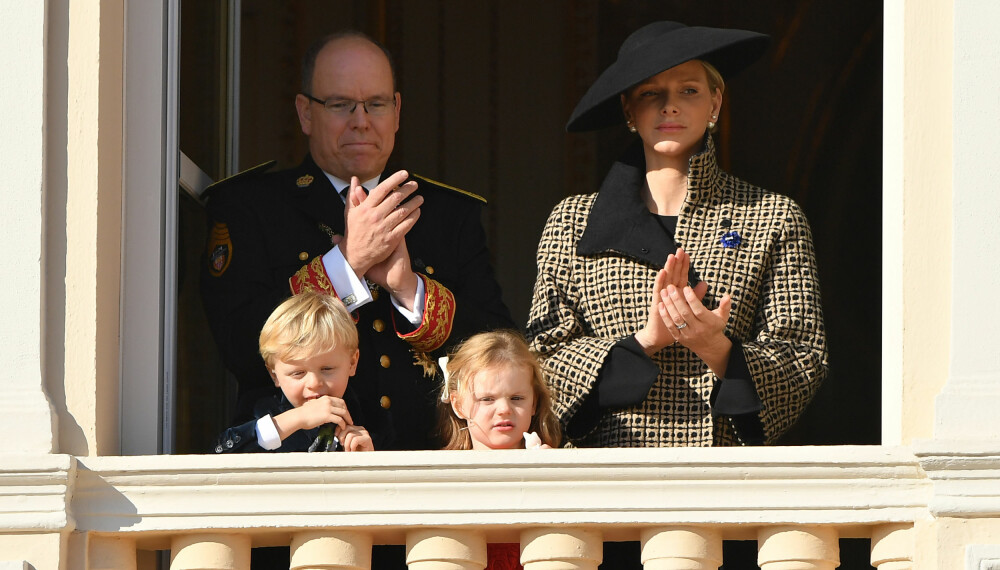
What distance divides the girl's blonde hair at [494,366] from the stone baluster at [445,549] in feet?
1.31

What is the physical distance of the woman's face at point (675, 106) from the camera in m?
4.56

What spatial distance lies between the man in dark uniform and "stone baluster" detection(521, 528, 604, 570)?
2.04 feet

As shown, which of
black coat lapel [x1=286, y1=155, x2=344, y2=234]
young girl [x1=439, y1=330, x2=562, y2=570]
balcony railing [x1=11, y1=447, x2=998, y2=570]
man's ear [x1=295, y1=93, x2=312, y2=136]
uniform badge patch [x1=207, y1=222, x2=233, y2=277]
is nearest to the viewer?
balcony railing [x1=11, y1=447, x2=998, y2=570]

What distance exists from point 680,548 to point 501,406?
58 cm

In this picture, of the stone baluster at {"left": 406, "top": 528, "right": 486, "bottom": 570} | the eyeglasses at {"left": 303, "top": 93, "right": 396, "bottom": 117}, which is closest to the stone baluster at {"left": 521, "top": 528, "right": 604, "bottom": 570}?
the stone baluster at {"left": 406, "top": 528, "right": 486, "bottom": 570}

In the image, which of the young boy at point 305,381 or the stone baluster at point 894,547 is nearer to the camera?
the stone baluster at point 894,547

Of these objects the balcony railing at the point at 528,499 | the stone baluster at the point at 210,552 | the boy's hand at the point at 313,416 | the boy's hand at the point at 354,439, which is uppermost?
the boy's hand at the point at 313,416

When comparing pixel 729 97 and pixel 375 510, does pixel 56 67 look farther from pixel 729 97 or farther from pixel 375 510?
pixel 729 97

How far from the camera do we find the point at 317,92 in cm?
481

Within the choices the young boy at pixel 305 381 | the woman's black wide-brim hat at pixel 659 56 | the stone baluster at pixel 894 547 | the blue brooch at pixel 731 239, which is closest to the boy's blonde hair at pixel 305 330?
the young boy at pixel 305 381

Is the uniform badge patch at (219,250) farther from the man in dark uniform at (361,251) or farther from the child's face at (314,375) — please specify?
the child's face at (314,375)

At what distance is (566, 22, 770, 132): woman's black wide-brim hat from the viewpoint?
447 centimetres

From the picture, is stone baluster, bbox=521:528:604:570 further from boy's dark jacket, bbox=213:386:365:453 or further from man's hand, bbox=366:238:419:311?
man's hand, bbox=366:238:419:311

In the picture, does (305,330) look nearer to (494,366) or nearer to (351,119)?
(494,366)
